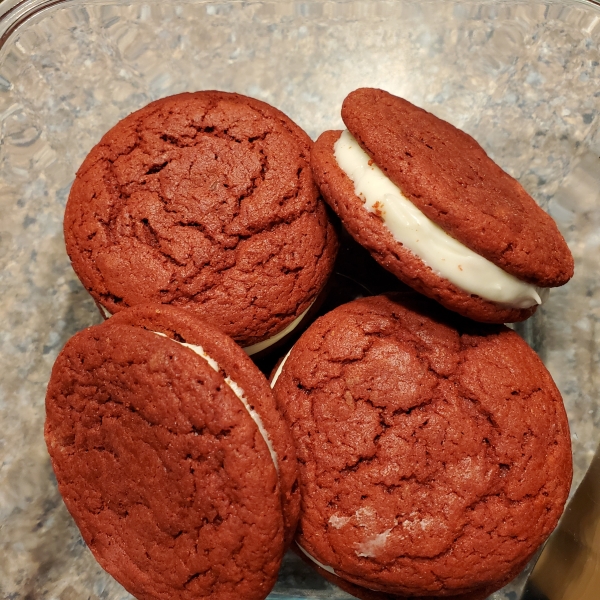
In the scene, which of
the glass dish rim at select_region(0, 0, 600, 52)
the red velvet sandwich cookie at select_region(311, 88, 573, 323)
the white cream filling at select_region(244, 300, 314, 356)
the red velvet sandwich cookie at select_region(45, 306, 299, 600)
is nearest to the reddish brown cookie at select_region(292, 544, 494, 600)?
the red velvet sandwich cookie at select_region(45, 306, 299, 600)

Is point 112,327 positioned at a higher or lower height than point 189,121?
lower

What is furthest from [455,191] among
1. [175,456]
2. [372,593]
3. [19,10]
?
[19,10]

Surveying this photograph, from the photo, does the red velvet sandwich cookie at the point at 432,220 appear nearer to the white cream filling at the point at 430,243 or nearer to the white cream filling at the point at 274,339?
the white cream filling at the point at 430,243

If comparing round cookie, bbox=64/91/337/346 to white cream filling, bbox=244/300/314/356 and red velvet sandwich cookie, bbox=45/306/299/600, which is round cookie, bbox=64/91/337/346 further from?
red velvet sandwich cookie, bbox=45/306/299/600

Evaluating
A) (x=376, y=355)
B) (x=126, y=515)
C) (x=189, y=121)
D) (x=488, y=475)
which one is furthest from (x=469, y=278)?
(x=126, y=515)

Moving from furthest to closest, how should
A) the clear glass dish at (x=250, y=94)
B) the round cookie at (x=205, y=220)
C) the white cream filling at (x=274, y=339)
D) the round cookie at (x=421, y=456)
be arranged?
the clear glass dish at (x=250, y=94), the white cream filling at (x=274, y=339), the round cookie at (x=205, y=220), the round cookie at (x=421, y=456)

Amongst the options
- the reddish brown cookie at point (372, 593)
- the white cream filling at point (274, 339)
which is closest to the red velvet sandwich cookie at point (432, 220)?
the white cream filling at point (274, 339)

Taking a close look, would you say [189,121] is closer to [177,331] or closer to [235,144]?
[235,144]
